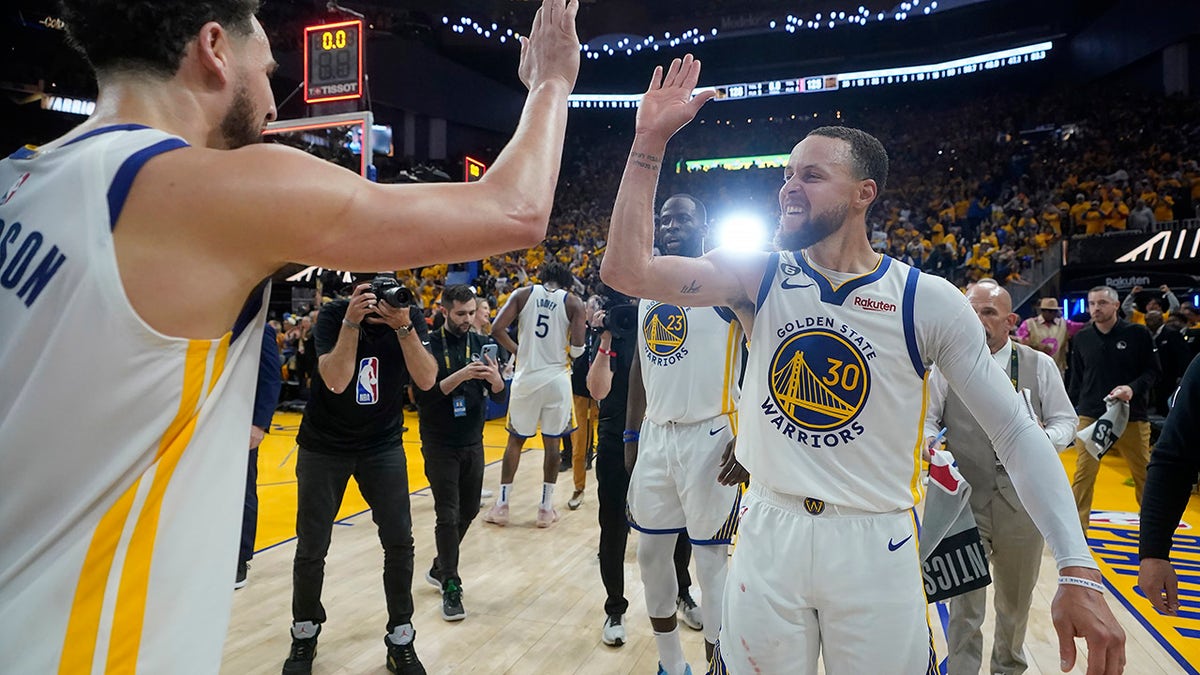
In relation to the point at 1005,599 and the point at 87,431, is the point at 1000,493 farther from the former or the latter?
the point at 87,431

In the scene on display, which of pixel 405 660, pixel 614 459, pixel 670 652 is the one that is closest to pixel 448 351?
pixel 614 459

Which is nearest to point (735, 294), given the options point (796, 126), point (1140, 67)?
point (1140, 67)

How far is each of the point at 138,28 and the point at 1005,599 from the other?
13.9 ft

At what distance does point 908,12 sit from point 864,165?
25358 millimetres

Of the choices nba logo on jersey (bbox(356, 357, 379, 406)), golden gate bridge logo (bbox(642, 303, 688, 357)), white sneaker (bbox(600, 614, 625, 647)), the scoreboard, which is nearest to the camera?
nba logo on jersey (bbox(356, 357, 379, 406))

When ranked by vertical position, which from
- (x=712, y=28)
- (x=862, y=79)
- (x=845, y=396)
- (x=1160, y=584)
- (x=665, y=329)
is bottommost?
(x=1160, y=584)

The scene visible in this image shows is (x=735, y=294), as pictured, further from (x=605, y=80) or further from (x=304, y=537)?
(x=605, y=80)

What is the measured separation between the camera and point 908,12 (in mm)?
23766

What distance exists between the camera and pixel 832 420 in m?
2.20

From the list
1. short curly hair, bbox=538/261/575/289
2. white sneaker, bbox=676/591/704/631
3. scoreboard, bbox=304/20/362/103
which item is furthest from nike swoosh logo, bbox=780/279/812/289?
scoreboard, bbox=304/20/362/103

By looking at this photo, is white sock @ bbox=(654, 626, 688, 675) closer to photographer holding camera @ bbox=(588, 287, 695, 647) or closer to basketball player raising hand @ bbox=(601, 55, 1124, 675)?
photographer holding camera @ bbox=(588, 287, 695, 647)

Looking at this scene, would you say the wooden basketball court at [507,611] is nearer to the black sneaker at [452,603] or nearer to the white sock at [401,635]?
the black sneaker at [452,603]

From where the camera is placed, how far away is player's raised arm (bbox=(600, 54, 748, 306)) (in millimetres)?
2094

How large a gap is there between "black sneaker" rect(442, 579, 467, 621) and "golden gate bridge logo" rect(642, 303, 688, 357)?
6.56 feet
